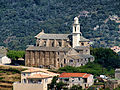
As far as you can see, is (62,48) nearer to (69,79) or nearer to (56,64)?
(56,64)

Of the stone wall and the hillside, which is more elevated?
the stone wall

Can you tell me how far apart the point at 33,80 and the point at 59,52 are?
15.1 metres

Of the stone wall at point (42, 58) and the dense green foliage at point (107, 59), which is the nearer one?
the stone wall at point (42, 58)

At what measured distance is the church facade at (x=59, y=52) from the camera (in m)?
123

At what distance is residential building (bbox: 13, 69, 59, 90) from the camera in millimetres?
108312

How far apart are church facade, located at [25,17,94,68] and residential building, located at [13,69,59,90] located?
10.9 metres

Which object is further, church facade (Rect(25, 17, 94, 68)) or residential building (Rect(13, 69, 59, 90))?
church facade (Rect(25, 17, 94, 68))

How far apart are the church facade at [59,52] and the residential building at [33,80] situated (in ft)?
35.7

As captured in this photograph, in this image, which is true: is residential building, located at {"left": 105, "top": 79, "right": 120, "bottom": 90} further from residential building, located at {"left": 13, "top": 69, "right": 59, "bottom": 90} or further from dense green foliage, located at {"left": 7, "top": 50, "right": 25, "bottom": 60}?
dense green foliage, located at {"left": 7, "top": 50, "right": 25, "bottom": 60}

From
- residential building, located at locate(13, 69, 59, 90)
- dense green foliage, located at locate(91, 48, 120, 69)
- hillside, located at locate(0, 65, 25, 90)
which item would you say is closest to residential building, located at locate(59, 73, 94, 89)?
residential building, located at locate(13, 69, 59, 90)

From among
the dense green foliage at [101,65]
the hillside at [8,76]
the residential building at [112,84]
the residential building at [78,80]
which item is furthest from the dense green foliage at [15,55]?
the residential building at [112,84]

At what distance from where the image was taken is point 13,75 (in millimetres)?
118375

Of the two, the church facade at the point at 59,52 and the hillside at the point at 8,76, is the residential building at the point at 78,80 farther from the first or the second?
the church facade at the point at 59,52

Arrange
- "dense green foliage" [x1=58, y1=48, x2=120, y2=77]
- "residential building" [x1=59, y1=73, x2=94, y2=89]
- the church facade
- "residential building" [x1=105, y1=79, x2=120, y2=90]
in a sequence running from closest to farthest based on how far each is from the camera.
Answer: "residential building" [x1=105, y1=79, x2=120, y2=90], "residential building" [x1=59, y1=73, x2=94, y2=89], "dense green foliage" [x1=58, y1=48, x2=120, y2=77], the church facade
